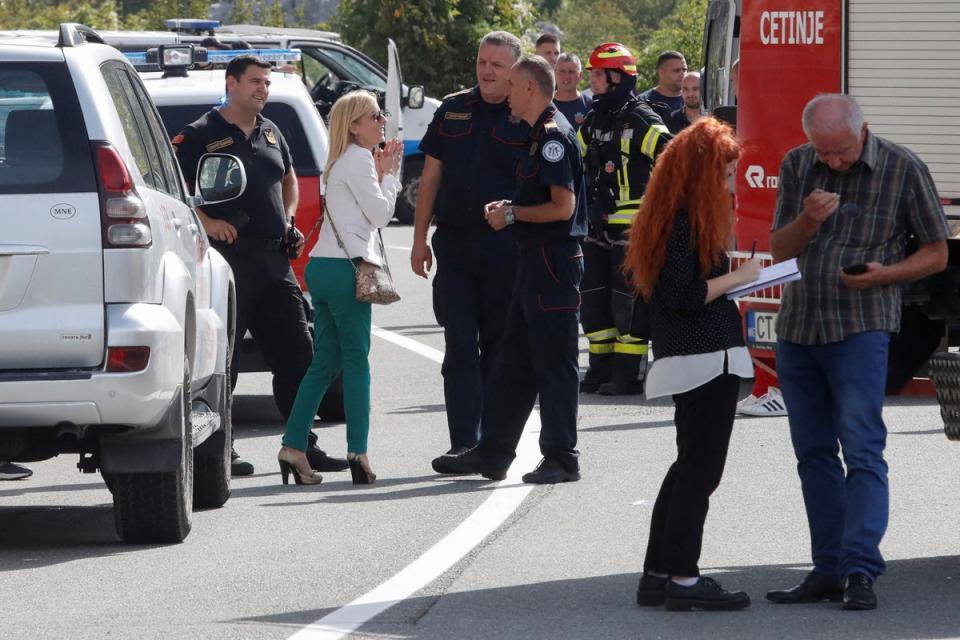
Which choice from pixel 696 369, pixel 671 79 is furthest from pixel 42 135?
pixel 671 79

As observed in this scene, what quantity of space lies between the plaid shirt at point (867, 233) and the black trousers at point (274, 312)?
392cm

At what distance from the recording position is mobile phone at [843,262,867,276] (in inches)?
265

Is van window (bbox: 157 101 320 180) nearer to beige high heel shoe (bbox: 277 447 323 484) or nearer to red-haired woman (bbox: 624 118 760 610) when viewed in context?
beige high heel shoe (bbox: 277 447 323 484)

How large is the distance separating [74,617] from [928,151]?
4.59m

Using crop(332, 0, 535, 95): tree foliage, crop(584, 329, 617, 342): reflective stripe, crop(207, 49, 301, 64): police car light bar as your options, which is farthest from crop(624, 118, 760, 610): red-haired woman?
crop(332, 0, 535, 95): tree foliage

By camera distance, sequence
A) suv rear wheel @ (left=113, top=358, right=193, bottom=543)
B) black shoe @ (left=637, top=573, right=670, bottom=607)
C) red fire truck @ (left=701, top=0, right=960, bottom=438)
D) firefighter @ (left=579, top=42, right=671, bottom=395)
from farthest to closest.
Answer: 1. firefighter @ (left=579, top=42, right=671, bottom=395)
2. red fire truck @ (left=701, top=0, right=960, bottom=438)
3. suv rear wheel @ (left=113, top=358, right=193, bottom=543)
4. black shoe @ (left=637, top=573, right=670, bottom=607)

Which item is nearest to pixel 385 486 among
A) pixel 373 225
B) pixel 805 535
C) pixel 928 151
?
pixel 373 225

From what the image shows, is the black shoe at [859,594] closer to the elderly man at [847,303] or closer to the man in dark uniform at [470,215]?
the elderly man at [847,303]

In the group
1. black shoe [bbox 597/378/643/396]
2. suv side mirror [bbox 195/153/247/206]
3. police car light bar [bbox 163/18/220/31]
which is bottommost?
black shoe [bbox 597/378/643/396]

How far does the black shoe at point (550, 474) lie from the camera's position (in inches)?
368

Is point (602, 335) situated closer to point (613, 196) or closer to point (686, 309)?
point (613, 196)

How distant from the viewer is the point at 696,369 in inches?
258

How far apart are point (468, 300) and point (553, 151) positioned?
1059 mm

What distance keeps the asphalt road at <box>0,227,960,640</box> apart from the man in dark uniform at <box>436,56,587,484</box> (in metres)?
0.20
